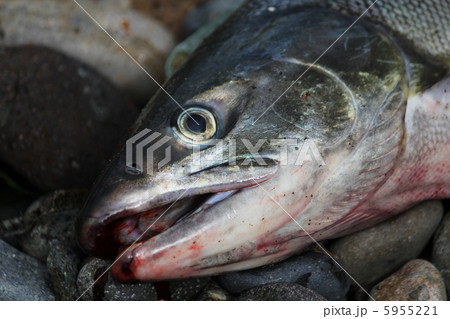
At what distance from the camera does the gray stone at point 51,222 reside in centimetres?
293

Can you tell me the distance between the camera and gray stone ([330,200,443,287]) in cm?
279

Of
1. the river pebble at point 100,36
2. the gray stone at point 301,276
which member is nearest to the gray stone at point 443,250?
the gray stone at point 301,276

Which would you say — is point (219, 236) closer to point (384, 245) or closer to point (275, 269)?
point (275, 269)

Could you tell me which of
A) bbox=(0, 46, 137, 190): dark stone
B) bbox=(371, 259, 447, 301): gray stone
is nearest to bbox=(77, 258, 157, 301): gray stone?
bbox=(0, 46, 137, 190): dark stone

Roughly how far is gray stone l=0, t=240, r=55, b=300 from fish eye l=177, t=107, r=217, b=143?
958 millimetres

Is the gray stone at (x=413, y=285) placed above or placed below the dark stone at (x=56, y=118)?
below

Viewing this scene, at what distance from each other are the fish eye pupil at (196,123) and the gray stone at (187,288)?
71 cm

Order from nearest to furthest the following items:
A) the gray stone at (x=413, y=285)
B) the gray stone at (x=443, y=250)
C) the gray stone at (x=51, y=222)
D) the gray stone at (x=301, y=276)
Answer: the gray stone at (x=413, y=285)
the gray stone at (x=301, y=276)
the gray stone at (x=443, y=250)
the gray stone at (x=51, y=222)

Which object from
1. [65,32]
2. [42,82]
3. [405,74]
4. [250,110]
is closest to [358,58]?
[405,74]

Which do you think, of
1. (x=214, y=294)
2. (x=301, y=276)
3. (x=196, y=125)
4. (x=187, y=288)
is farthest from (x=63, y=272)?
(x=301, y=276)

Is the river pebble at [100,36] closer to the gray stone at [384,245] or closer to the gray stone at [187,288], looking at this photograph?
the gray stone at [187,288]

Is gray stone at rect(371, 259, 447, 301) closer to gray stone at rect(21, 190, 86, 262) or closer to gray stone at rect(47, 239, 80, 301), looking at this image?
gray stone at rect(47, 239, 80, 301)

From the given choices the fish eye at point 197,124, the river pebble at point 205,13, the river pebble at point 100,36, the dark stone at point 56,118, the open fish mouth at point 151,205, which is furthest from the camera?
the river pebble at point 205,13

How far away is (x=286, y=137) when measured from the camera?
2365 millimetres
